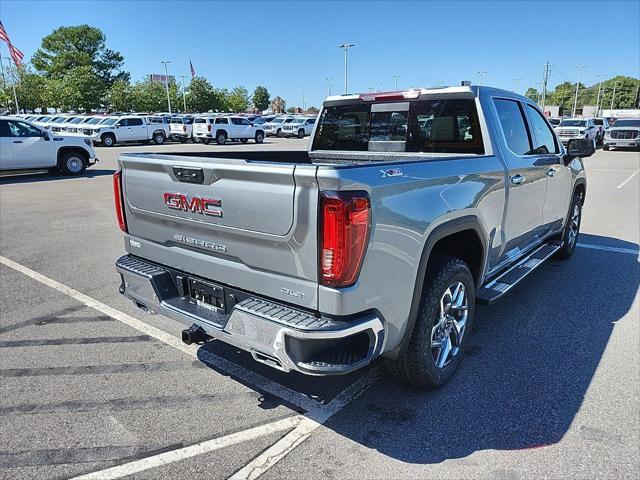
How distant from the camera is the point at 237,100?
98.9 metres

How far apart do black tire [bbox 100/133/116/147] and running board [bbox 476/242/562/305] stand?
29580 mm

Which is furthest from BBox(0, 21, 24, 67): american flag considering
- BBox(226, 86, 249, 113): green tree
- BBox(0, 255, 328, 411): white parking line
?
BBox(226, 86, 249, 113): green tree

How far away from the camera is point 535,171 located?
174 inches

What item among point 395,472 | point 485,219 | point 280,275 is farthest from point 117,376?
point 485,219

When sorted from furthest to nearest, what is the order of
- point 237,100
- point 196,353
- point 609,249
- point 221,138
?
point 237,100, point 221,138, point 609,249, point 196,353

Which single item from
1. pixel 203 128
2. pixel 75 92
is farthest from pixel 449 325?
pixel 75 92

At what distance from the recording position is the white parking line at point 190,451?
2.54 meters

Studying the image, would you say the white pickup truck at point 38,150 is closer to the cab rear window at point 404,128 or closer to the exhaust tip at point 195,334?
the cab rear window at point 404,128

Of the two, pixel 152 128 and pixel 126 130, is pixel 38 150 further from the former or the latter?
pixel 152 128

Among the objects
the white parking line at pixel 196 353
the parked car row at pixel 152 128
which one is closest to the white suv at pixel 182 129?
the parked car row at pixel 152 128

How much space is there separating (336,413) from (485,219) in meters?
1.69

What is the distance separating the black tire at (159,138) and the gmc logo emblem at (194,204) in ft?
104

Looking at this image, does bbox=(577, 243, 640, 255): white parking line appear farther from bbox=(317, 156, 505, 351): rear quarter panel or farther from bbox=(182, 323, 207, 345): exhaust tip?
bbox=(182, 323, 207, 345): exhaust tip

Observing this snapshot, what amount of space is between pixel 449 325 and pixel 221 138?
32153mm
